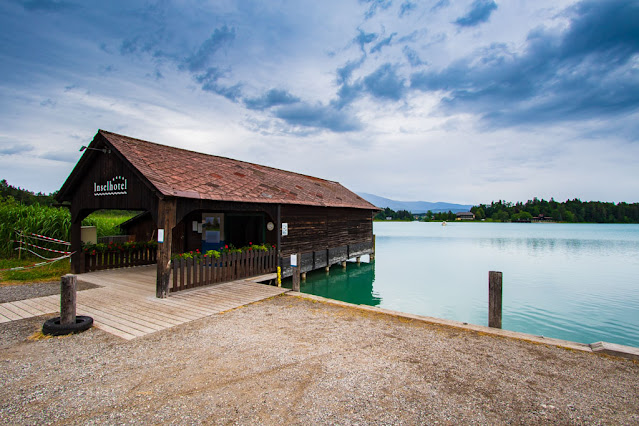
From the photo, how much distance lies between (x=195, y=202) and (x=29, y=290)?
5.70 metres

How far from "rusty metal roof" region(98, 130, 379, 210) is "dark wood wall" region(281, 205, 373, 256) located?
752mm

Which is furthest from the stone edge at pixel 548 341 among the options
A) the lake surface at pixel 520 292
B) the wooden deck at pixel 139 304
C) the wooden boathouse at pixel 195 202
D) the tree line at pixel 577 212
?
the tree line at pixel 577 212

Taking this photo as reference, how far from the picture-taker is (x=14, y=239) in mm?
16203

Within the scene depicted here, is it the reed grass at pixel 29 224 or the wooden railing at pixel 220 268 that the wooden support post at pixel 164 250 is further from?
the reed grass at pixel 29 224

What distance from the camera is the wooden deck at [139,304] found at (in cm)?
705

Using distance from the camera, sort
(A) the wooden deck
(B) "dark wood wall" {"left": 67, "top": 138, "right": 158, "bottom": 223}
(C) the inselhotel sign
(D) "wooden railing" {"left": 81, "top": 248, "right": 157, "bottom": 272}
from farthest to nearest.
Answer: (D) "wooden railing" {"left": 81, "top": 248, "right": 157, "bottom": 272}, (C) the inselhotel sign, (B) "dark wood wall" {"left": 67, "top": 138, "right": 158, "bottom": 223}, (A) the wooden deck

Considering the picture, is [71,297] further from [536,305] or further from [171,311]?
[536,305]

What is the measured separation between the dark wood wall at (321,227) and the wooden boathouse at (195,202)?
2.0 inches

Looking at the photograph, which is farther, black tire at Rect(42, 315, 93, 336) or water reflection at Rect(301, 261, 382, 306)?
water reflection at Rect(301, 261, 382, 306)

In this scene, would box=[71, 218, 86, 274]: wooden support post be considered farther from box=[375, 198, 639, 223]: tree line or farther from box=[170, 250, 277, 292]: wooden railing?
box=[375, 198, 639, 223]: tree line

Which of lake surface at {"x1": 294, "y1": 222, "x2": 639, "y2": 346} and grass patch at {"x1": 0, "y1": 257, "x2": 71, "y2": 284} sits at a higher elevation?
grass patch at {"x1": 0, "y1": 257, "x2": 71, "y2": 284}

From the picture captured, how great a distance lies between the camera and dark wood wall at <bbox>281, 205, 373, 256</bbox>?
49.6 feet

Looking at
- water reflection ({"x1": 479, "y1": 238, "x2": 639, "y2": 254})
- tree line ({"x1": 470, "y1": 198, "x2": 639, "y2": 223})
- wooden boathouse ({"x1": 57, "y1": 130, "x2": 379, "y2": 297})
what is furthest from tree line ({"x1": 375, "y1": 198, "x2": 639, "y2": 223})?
wooden boathouse ({"x1": 57, "y1": 130, "x2": 379, "y2": 297})

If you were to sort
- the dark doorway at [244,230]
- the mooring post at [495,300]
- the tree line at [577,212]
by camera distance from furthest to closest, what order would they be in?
1. the tree line at [577,212]
2. the dark doorway at [244,230]
3. the mooring post at [495,300]
